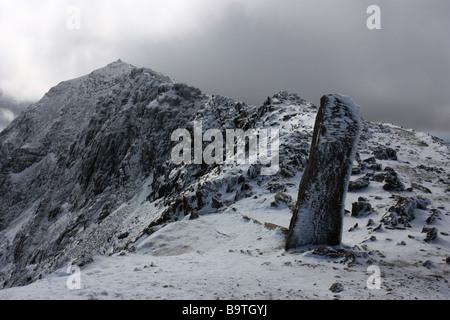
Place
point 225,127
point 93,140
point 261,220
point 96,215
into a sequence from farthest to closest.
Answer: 1. point 93,140
2. point 96,215
3. point 225,127
4. point 261,220

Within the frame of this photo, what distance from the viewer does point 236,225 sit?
17781 millimetres

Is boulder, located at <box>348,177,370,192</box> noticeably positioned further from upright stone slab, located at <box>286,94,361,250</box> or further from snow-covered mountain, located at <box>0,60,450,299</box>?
upright stone slab, located at <box>286,94,361,250</box>

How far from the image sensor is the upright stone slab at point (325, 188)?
12758mm

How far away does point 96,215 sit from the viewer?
58500 millimetres

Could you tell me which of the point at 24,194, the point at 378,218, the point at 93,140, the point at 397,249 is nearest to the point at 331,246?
the point at 397,249

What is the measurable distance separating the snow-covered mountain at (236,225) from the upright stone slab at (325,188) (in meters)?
1.08

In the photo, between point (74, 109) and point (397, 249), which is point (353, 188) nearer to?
point (397, 249)

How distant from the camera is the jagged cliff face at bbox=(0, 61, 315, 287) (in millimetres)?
41156

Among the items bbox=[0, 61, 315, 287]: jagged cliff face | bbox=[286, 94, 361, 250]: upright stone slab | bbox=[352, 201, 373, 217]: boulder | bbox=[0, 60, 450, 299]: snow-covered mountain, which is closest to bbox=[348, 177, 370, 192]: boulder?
bbox=[0, 60, 450, 299]: snow-covered mountain

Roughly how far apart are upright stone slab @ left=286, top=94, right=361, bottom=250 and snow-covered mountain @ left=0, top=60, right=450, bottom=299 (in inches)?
42.4

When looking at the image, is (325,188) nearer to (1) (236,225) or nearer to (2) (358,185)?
(1) (236,225)

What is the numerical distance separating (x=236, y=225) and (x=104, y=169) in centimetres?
6128

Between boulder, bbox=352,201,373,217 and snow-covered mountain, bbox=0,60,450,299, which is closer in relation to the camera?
snow-covered mountain, bbox=0,60,450,299

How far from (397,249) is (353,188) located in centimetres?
945
